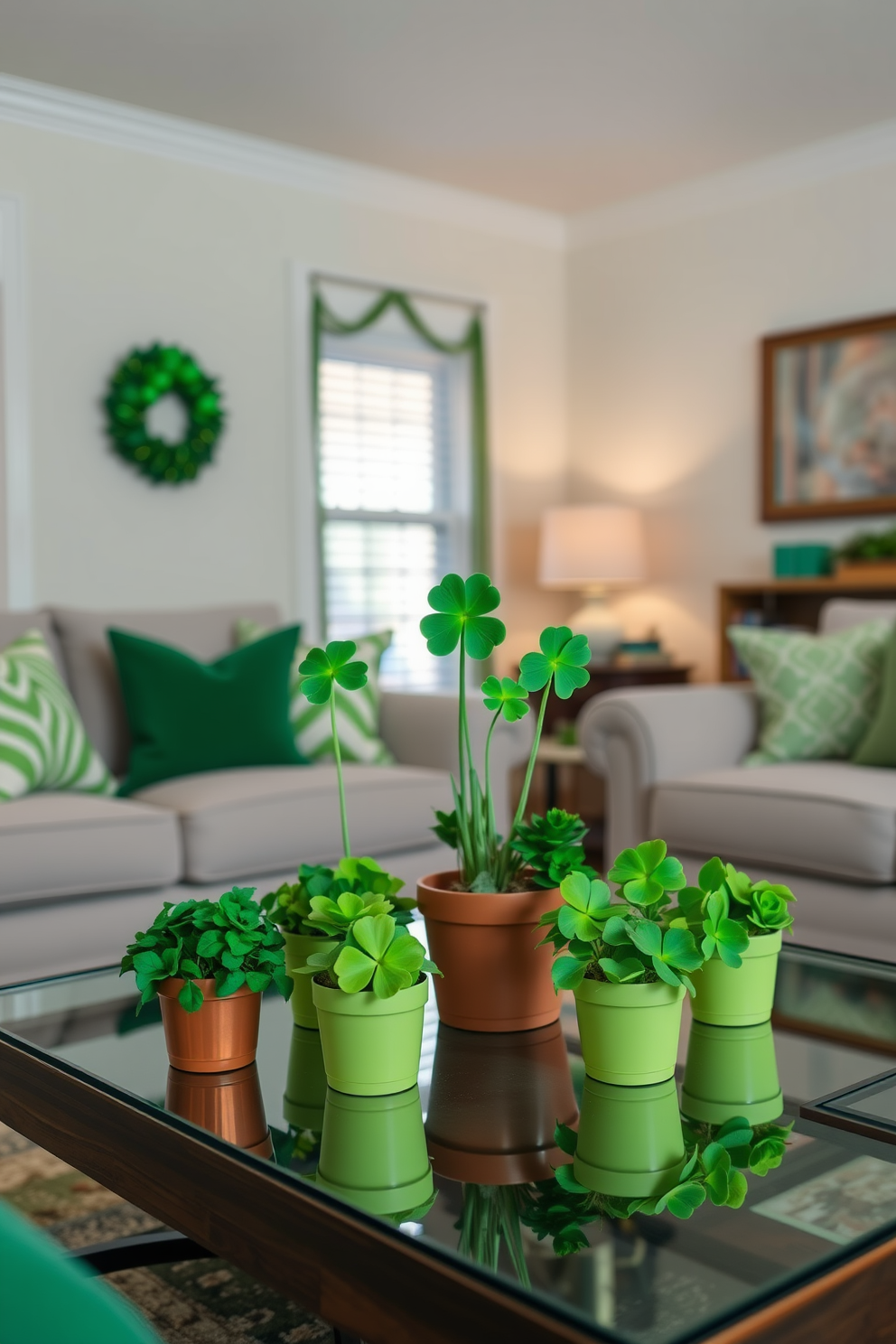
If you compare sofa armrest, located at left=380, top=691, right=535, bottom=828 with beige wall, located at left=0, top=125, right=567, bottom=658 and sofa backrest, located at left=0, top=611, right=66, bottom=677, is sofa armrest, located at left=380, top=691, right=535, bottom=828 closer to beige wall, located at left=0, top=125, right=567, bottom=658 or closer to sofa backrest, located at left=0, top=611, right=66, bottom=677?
sofa backrest, located at left=0, top=611, right=66, bottom=677

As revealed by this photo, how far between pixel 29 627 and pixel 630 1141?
252 centimetres

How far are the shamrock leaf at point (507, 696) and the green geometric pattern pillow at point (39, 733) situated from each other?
175cm

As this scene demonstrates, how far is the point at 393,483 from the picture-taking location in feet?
16.9

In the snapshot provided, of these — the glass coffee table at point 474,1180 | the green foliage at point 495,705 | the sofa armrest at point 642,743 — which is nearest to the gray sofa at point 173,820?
the sofa armrest at point 642,743

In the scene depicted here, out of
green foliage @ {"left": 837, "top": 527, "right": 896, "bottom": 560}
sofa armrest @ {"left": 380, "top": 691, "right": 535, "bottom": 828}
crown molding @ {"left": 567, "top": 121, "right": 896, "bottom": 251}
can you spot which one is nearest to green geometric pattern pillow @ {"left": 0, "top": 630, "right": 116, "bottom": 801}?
sofa armrest @ {"left": 380, "top": 691, "right": 535, "bottom": 828}

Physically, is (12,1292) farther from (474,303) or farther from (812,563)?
(474,303)

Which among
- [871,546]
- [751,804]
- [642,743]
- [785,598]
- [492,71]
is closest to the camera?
[751,804]

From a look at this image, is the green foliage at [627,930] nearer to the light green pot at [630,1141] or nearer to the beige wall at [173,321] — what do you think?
the light green pot at [630,1141]

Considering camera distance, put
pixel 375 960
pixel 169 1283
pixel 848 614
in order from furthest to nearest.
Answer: pixel 848 614 < pixel 169 1283 < pixel 375 960

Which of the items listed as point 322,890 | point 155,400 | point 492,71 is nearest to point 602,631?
point 155,400

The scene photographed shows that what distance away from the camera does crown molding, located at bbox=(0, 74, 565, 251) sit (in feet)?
13.5

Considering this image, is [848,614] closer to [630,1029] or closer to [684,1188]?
[630,1029]

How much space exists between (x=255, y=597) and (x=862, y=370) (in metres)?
2.24

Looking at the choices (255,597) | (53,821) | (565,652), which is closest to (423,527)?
(255,597)
